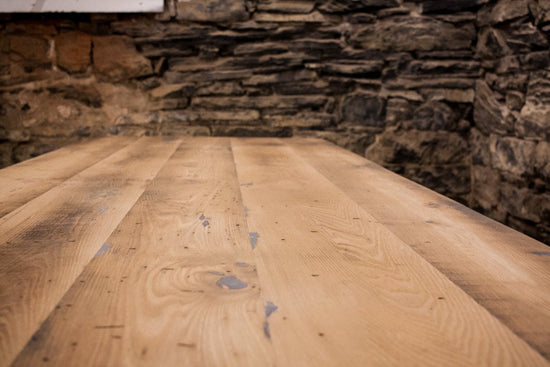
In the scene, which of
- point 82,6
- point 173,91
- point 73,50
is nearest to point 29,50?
point 73,50

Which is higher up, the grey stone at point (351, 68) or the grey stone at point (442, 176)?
the grey stone at point (351, 68)

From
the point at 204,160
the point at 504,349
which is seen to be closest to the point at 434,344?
the point at 504,349

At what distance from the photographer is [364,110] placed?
8.18ft

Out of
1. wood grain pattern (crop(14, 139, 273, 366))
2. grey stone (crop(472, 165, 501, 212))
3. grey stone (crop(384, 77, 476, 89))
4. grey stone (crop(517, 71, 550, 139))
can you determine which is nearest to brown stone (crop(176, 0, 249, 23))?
grey stone (crop(384, 77, 476, 89))

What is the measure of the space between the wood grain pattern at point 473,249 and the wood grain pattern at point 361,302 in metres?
0.03

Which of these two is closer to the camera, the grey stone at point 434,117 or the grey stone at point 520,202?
the grey stone at point 520,202

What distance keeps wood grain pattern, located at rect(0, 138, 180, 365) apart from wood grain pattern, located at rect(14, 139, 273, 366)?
25mm

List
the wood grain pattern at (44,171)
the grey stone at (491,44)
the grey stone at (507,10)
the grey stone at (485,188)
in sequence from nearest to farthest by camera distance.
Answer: the wood grain pattern at (44,171)
the grey stone at (507,10)
the grey stone at (491,44)
the grey stone at (485,188)

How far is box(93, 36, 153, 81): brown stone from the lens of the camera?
2.37 meters

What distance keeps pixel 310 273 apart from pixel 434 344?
22cm

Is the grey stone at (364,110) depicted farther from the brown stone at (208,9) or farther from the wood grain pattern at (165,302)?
the wood grain pattern at (165,302)

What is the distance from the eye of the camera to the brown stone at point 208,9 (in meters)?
2.33

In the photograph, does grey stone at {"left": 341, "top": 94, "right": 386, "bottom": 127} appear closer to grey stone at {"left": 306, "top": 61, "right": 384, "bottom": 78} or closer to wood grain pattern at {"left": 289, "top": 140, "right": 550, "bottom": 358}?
grey stone at {"left": 306, "top": 61, "right": 384, "bottom": 78}

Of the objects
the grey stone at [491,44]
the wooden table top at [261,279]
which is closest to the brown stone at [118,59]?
the wooden table top at [261,279]
